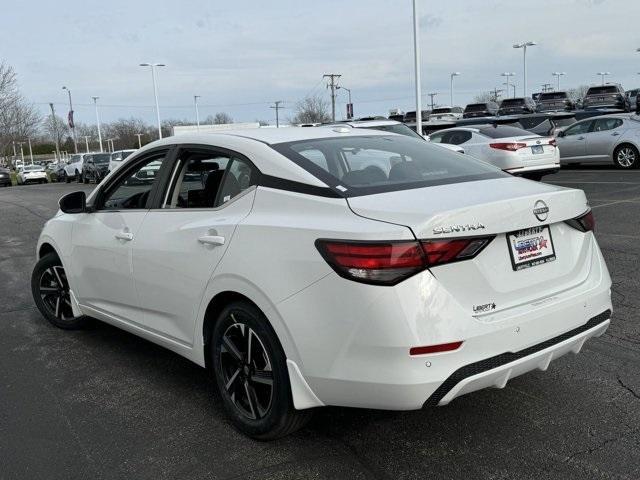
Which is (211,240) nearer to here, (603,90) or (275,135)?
(275,135)

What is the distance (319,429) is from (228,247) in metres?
1.11

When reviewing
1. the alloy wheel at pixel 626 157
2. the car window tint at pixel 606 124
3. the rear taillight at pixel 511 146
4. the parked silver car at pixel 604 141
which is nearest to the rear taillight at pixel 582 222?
the rear taillight at pixel 511 146

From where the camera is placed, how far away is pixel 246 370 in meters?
3.36

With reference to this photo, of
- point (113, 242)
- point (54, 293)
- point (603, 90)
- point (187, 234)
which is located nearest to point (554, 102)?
point (603, 90)

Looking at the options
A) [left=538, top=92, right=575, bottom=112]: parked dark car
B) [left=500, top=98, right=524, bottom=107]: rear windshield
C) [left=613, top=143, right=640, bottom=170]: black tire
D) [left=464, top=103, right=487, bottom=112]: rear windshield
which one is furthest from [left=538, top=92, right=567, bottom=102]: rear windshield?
[left=613, top=143, right=640, bottom=170]: black tire

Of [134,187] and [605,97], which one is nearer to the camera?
[134,187]

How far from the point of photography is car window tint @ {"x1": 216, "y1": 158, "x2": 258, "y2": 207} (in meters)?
3.48

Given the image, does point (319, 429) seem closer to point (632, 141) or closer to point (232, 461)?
point (232, 461)

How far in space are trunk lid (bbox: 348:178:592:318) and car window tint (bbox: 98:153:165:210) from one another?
71.0 inches

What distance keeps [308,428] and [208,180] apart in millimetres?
1539

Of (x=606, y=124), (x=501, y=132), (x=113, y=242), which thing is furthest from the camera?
(x=606, y=124)

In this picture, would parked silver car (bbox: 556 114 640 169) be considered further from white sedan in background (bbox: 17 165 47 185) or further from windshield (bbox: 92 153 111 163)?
white sedan in background (bbox: 17 165 47 185)

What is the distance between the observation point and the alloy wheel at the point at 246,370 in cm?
325

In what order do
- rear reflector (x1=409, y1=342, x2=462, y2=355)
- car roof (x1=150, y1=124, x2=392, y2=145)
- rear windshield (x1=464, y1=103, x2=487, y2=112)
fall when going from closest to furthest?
rear reflector (x1=409, y1=342, x2=462, y2=355) < car roof (x1=150, y1=124, x2=392, y2=145) < rear windshield (x1=464, y1=103, x2=487, y2=112)
